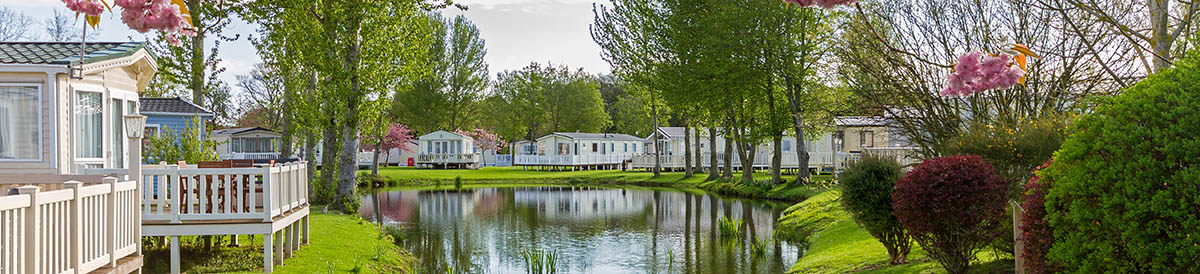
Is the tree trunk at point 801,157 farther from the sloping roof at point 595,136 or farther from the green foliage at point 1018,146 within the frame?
the sloping roof at point 595,136

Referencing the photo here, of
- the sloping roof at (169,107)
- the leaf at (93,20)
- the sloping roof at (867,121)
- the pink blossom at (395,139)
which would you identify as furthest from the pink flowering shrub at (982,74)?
the pink blossom at (395,139)

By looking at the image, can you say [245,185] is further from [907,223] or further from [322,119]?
[322,119]

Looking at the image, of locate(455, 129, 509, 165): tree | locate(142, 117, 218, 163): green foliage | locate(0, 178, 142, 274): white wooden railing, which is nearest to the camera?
locate(0, 178, 142, 274): white wooden railing

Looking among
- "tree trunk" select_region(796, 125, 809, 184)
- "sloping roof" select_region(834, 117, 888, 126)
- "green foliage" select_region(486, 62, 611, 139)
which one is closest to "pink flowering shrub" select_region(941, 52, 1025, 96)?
"sloping roof" select_region(834, 117, 888, 126)

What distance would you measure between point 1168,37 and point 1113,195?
2878mm

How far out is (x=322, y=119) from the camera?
19.4 meters

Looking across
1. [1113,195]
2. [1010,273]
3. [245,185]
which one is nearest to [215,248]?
[245,185]

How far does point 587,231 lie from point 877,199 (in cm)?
943

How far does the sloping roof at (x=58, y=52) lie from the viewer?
32.2 feet

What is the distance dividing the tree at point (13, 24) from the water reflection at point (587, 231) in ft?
48.3

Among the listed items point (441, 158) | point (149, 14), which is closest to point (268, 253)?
point (149, 14)

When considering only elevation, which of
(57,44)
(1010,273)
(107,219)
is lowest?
(1010,273)

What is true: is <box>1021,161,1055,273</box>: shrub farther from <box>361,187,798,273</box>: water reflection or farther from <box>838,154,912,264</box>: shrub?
<box>361,187,798,273</box>: water reflection

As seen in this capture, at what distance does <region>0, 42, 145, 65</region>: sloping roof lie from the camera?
9.82 meters
